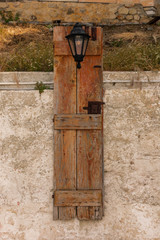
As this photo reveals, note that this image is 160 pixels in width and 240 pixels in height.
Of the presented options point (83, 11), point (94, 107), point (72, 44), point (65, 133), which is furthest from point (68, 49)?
point (83, 11)

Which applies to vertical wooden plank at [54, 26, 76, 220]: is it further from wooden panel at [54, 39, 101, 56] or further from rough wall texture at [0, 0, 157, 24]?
rough wall texture at [0, 0, 157, 24]

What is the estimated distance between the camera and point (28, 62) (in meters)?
4.05

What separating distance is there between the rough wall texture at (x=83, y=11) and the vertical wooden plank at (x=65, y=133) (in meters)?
3.87

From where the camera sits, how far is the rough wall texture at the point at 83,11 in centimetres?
707

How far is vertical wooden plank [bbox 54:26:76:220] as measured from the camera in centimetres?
361

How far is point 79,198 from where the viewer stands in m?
3.60

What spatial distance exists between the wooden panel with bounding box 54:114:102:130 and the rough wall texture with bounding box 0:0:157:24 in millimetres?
4360

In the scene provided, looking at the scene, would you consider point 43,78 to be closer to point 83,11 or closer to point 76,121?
point 76,121

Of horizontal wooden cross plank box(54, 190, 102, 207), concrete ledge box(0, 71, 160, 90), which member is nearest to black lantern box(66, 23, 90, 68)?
concrete ledge box(0, 71, 160, 90)

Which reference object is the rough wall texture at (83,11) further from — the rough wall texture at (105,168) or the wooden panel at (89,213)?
the wooden panel at (89,213)

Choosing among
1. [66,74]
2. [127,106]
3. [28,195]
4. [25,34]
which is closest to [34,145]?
[28,195]

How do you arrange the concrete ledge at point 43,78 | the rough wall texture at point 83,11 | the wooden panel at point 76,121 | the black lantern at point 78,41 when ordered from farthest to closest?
the rough wall texture at point 83,11 < the concrete ledge at point 43,78 < the wooden panel at point 76,121 < the black lantern at point 78,41

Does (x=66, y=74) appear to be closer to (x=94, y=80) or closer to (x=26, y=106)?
(x=94, y=80)

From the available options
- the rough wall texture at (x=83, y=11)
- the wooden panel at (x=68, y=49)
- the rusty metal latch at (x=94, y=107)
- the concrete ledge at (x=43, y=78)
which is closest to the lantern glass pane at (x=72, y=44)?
the wooden panel at (x=68, y=49)
